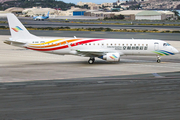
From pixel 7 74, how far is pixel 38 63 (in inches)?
362

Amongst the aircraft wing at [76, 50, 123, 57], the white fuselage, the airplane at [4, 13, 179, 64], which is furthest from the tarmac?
the white fuselage

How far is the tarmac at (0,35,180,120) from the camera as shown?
1927 cm

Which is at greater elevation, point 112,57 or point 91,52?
point 91,52

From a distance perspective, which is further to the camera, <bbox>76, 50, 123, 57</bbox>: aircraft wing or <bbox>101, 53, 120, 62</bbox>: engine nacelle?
<bbox>76, 50, 123, 57</bbox>: aircraft wing

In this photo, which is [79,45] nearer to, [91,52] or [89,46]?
[89,46]

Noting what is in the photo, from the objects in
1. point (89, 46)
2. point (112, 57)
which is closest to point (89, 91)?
point (112, 57)

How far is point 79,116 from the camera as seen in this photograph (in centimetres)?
1866

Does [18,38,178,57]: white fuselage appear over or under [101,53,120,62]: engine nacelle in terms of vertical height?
over

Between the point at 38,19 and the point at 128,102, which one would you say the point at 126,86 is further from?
the point at 38,19

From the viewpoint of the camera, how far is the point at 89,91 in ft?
81.2

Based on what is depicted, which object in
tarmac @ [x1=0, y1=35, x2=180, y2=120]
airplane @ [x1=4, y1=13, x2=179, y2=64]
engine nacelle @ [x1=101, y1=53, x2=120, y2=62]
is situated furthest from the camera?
airplane @ [x1=4, y1=13, x2=179, y2=64]

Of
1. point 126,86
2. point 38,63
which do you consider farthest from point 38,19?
point 126,86

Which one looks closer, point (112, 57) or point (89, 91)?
point (89, 91)

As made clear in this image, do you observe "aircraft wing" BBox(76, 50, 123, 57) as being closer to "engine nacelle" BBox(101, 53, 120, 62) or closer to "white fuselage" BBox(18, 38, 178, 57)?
"white fuselage" BBox(18, 38, 178, 57)
